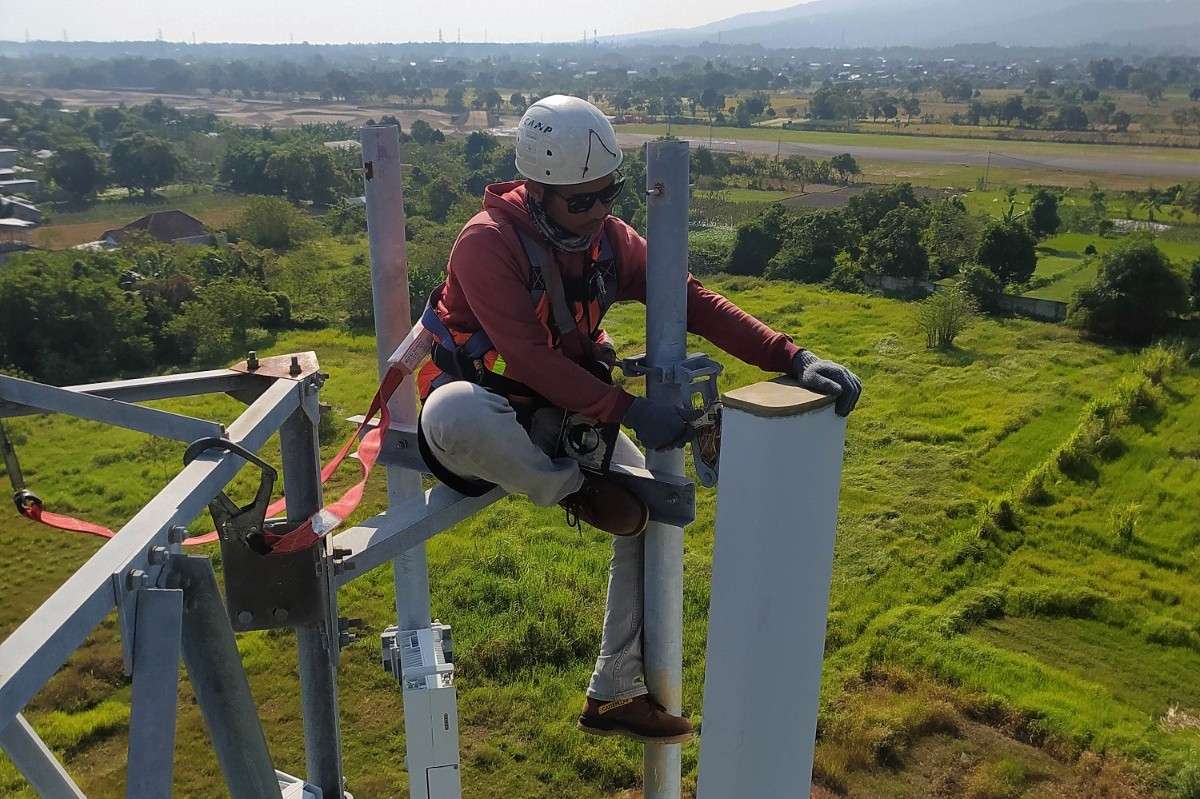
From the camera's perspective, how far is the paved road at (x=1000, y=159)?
6425 centimetres

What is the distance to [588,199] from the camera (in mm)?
3502

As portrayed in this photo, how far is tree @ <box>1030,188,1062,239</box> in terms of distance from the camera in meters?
39.3

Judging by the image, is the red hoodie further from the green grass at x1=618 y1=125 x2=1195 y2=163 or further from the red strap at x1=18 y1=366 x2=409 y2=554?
the green grass at x1=618 y1=125 x2=1195 y2=163

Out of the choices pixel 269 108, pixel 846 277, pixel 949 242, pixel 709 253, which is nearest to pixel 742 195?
pixel 709 253

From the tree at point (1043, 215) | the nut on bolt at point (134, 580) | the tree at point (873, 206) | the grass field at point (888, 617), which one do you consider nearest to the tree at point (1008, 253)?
the tree at point (873, 206)

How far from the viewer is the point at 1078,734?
9.89 metres

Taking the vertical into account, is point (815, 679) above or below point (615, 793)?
above

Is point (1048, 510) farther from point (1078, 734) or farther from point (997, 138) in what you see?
point (997, 138)

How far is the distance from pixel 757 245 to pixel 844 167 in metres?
29.7

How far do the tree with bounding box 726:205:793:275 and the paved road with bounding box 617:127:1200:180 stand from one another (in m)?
26.5

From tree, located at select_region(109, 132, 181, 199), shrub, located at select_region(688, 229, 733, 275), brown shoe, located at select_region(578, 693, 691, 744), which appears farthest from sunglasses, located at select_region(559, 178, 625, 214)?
tree, located at select_region(109, 132, 181, 199)

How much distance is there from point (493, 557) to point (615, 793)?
186 inches

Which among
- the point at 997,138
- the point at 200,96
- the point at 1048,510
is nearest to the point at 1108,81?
the point at 997,138

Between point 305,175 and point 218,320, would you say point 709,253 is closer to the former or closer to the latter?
point 218,320
